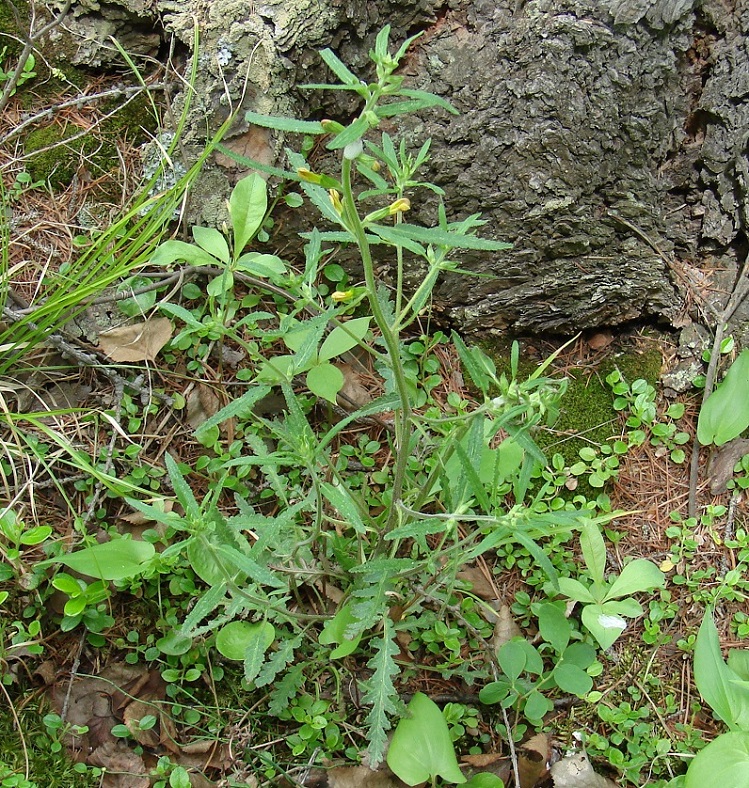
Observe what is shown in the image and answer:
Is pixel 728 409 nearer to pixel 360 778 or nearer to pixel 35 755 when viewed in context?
pixel 360 778

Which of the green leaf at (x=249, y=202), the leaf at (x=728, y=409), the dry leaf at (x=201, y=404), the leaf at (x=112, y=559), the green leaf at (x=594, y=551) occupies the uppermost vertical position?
the green leaf at (x=249, y=202)

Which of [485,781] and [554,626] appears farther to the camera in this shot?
[554,626]

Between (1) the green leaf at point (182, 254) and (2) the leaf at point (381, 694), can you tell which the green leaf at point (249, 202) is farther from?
(2) the leaf at point (381, 694)

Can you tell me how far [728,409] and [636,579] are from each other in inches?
25.8

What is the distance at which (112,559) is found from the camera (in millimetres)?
1901

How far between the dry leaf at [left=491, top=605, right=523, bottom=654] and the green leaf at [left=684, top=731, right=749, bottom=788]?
0.56 metres

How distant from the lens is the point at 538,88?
2139 mm

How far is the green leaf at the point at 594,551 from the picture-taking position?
2.11 meters

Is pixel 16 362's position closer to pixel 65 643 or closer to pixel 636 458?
pixel 65 643

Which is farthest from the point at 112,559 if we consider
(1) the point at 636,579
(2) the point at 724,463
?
(2) the point at 724,463

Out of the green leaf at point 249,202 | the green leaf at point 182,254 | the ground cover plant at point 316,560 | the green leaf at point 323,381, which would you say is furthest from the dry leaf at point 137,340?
the green leaf at point 323,381

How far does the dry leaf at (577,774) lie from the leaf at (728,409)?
1.05 meters

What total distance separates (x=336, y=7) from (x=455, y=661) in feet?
6.34

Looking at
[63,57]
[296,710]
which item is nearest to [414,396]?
[296,710]
